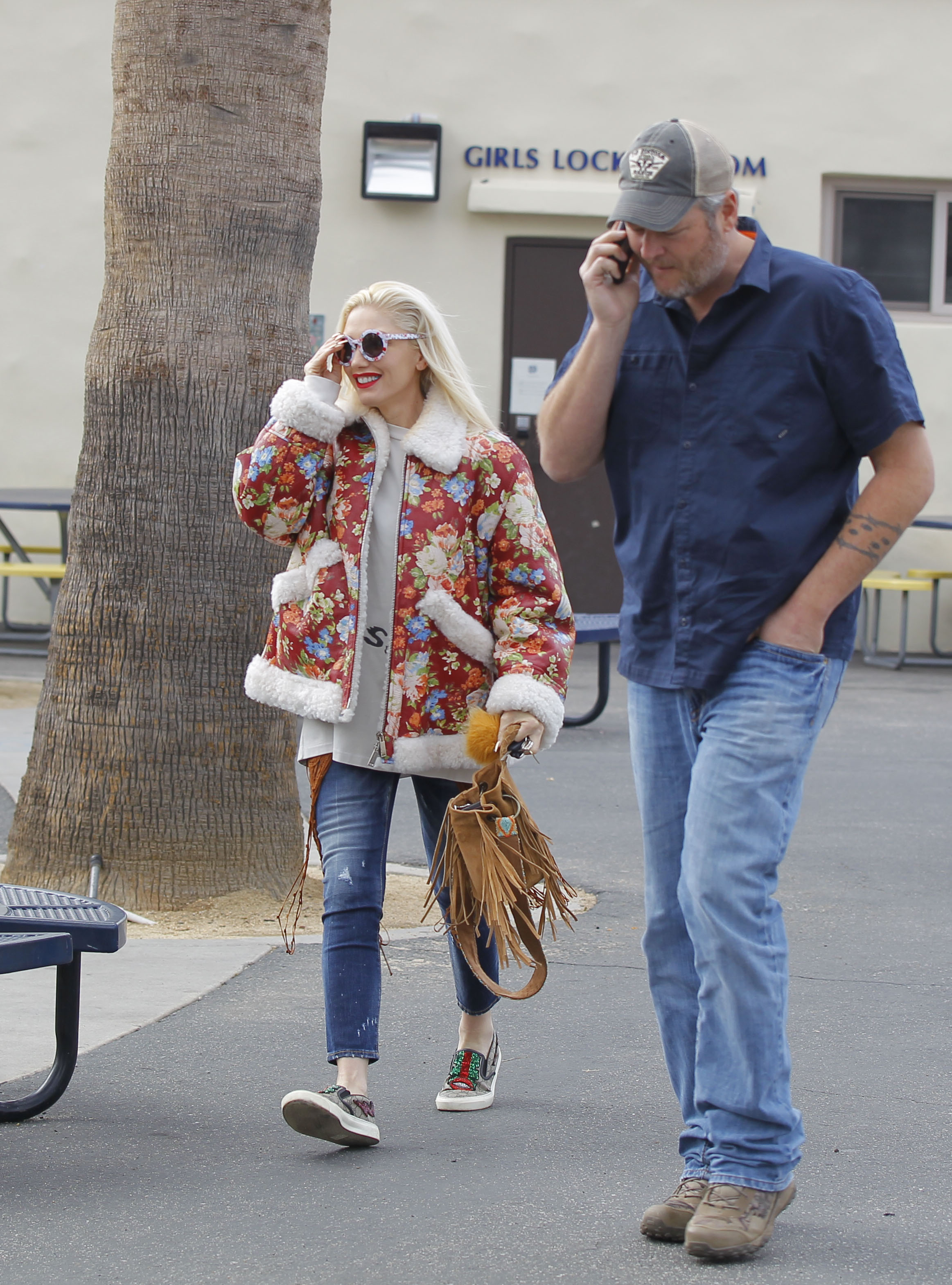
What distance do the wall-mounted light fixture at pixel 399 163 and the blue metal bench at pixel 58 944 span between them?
397 inches

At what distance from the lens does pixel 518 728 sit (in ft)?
11.3

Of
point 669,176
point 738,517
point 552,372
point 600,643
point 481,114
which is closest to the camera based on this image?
point 669,176

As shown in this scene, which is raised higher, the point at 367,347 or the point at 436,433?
the point at 367,347

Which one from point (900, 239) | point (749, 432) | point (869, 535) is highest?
point (900, 239)

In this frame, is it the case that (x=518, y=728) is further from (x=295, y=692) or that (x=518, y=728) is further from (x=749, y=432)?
(x=749, y=432)

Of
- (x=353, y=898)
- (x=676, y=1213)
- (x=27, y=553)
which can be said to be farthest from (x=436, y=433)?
(x=27, y=553)

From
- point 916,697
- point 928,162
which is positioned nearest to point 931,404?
point 928,162

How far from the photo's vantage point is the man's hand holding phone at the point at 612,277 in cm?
291

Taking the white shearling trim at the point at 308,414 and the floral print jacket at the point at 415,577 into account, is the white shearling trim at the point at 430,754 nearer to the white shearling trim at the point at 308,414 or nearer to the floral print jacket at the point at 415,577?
the floral print jacket at the point at 415,577

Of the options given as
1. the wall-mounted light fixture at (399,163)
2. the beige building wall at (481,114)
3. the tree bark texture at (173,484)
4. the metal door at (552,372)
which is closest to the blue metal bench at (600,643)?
the metal door at (552,372)

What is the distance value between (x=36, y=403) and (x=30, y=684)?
3281mm

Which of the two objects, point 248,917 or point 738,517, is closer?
point 738,517

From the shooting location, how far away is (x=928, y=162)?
520 inches

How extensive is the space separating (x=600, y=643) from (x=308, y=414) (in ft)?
19.1
